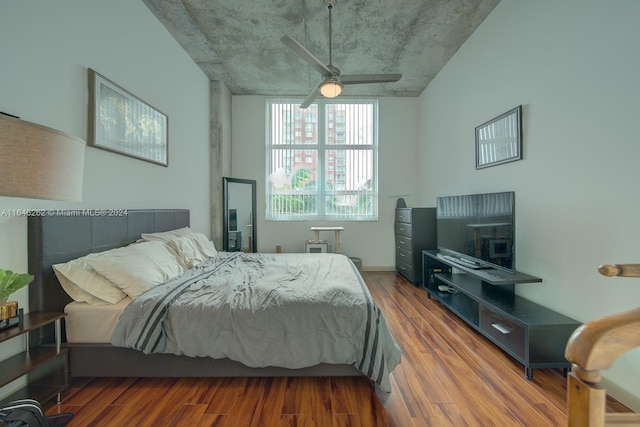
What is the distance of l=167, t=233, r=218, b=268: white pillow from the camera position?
2357 mm

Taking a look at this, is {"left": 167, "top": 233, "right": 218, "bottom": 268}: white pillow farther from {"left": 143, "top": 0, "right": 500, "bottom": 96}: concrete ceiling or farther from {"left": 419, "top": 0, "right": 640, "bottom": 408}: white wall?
{"left": 419, "top": 0, "right": 640, "bottom": 408}: white wall

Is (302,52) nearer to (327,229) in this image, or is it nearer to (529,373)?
(327,229)

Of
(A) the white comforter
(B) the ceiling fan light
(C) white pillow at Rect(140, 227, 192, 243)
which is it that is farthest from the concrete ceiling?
(A) the white comforter

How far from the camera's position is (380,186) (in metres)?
4.62

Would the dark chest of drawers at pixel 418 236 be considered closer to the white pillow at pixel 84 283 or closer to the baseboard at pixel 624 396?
the baseboard at pixel 624 396

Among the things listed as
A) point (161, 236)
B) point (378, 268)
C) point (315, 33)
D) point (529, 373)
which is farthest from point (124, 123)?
point (378, 268)

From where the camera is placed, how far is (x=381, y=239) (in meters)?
4.62

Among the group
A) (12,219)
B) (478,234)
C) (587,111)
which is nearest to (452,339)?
(478,234)

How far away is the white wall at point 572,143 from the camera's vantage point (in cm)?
149

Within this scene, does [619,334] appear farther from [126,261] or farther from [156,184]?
[156,184]

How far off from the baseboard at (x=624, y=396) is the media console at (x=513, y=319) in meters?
0.20

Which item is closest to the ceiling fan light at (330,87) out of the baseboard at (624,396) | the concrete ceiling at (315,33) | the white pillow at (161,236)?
the concrete ceiling at (315,33)

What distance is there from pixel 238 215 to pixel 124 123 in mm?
2274

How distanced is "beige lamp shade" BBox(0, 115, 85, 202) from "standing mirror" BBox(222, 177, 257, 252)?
3.09m
